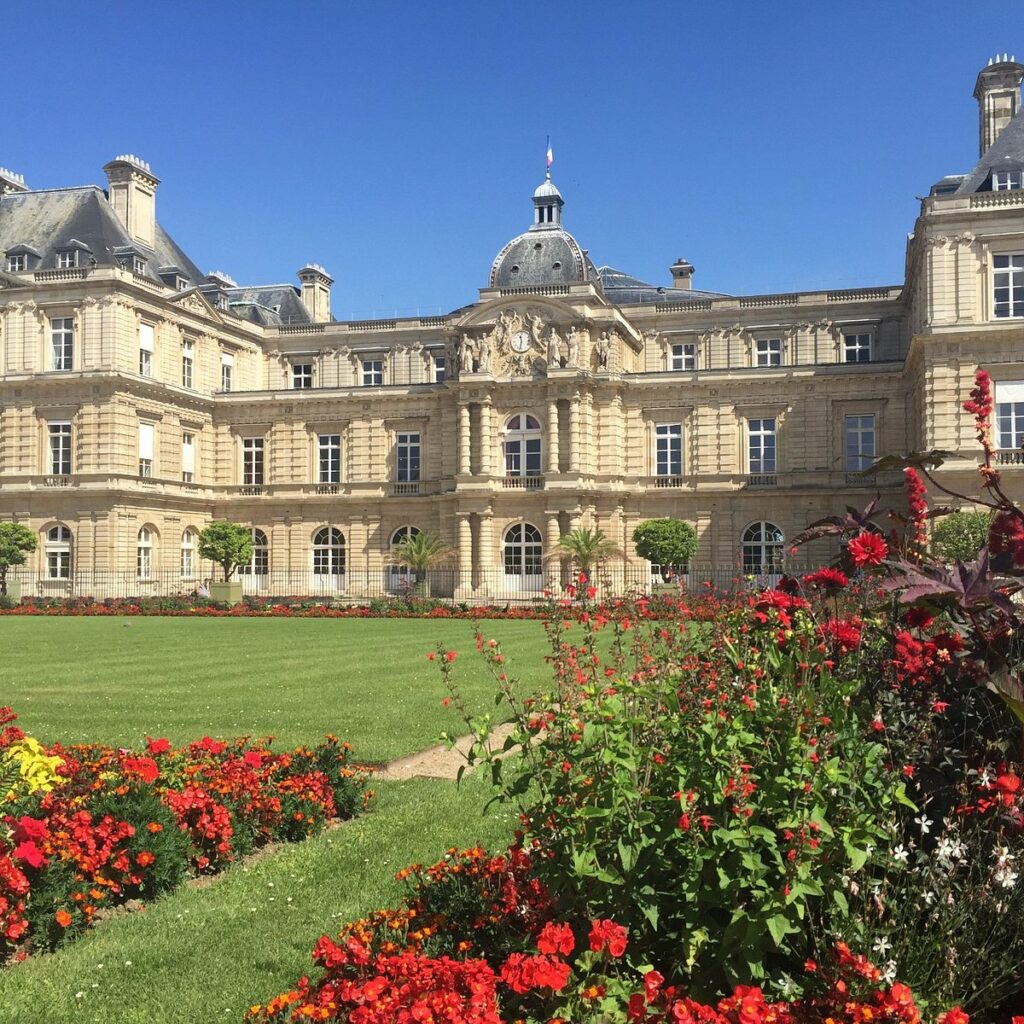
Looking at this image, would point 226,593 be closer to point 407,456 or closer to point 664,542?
point 407,456

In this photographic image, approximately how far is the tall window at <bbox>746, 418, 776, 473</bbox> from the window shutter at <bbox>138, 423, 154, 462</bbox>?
25.4 metres

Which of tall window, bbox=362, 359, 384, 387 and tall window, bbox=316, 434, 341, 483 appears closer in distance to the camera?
tall window, bbox=316, 434, 341, 483

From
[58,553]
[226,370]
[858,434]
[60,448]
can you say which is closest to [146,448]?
[60,448]

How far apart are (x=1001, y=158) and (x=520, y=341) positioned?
18665mm

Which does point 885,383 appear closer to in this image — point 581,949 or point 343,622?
point 343,622

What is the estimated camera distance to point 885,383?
40.1 m

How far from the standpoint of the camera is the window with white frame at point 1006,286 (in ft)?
108

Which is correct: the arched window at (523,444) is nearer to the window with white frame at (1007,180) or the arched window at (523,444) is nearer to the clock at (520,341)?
the clock at (520,341)

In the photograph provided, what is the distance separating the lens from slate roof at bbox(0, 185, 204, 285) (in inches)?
1714

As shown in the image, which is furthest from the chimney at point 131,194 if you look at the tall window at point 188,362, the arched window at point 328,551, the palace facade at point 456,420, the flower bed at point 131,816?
the flower bed at point 131,816

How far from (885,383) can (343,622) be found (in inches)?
922

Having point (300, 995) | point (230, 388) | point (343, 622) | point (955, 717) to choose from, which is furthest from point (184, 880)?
point (230, 388)

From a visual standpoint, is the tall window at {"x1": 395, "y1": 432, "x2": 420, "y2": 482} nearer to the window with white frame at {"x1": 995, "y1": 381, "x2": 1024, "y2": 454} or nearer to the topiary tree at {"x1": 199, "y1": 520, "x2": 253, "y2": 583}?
the topiary tree at {"x1": 199, "y1": 520, "x2": 253, "y2": 583}

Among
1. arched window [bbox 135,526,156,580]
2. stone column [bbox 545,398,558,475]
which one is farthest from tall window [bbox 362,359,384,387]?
arched window [bbox 135,526,156,580]
